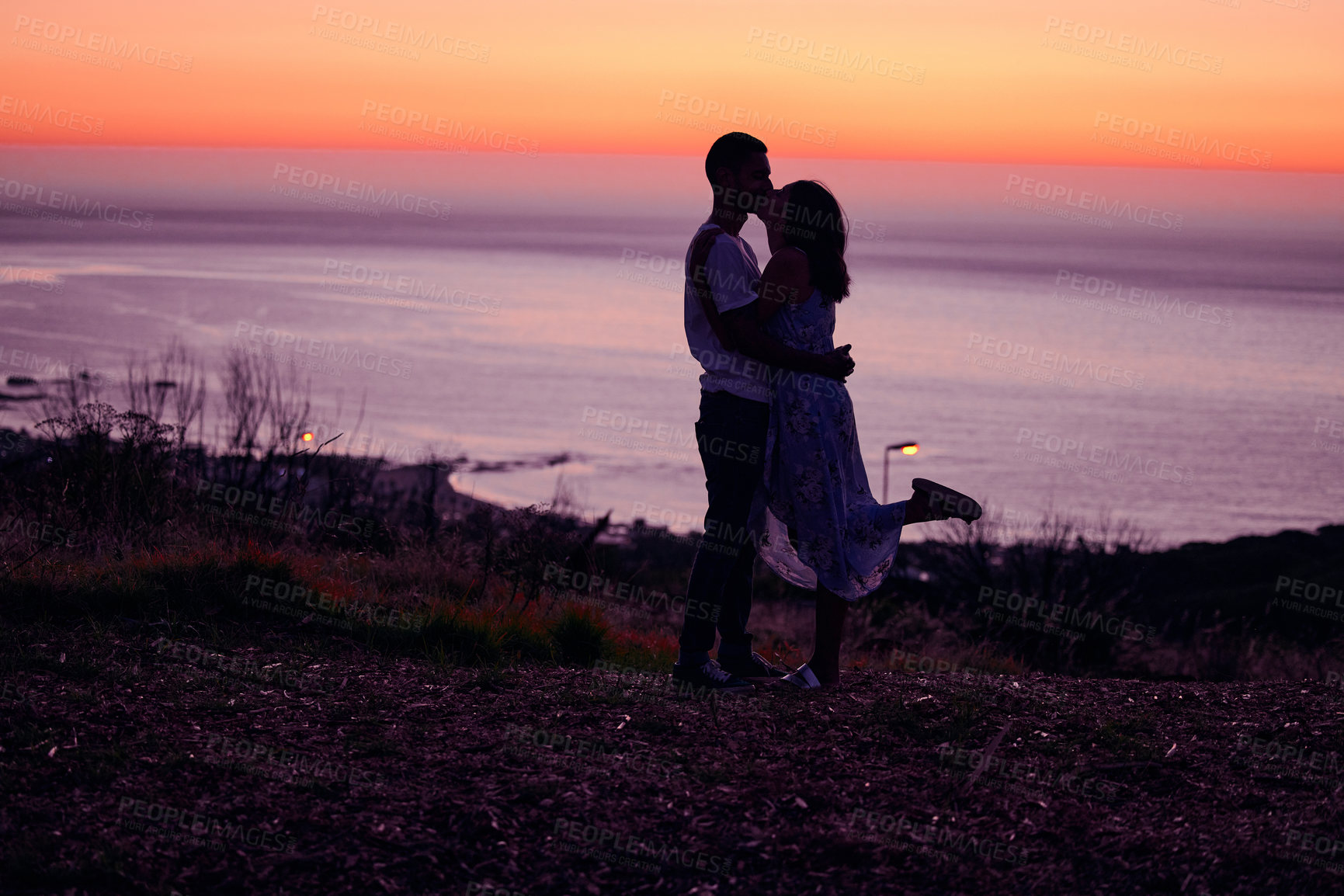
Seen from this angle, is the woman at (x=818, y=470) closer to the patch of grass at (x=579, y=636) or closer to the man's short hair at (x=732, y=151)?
the man's short hair at (x=732, y=151)

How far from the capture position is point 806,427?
4.93 meters

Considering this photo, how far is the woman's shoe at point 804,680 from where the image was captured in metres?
5.21

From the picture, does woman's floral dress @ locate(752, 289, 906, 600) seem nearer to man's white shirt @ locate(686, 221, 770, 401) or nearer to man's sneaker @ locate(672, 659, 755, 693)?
man's white shirt @ locate(686, 221, 770, 401)

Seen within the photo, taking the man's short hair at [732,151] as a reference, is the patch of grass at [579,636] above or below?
below

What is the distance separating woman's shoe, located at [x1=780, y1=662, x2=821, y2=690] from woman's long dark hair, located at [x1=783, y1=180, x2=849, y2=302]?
1.80 m

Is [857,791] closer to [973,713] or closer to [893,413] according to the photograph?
[973,713]

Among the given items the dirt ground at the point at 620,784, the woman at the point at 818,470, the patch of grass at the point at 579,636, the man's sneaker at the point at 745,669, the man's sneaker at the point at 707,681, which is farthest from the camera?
the patch of grass at the point at 579,636

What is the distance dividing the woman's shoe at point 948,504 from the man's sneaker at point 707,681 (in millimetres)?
1199

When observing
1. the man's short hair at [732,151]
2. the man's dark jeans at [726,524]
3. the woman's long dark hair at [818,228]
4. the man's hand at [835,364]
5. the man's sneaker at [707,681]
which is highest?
the man's short hair at [732,151]

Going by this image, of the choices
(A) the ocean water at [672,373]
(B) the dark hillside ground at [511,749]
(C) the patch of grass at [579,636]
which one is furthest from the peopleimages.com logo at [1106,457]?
(C) the patch of grass at [579,636]

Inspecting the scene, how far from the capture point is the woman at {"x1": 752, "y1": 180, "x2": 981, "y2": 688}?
476 cm

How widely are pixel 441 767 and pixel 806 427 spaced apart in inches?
83.4

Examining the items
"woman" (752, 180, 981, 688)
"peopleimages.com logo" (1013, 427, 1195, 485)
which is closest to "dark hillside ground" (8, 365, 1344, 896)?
"woman" (752, 180, 981, 688)

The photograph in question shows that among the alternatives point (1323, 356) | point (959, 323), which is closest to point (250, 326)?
point (959, 323)
